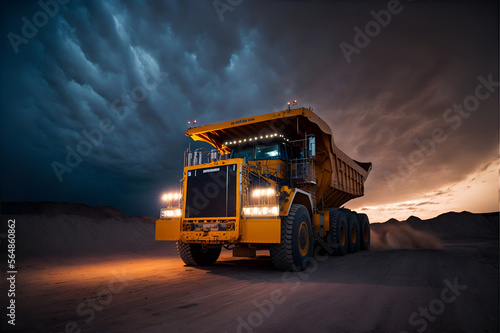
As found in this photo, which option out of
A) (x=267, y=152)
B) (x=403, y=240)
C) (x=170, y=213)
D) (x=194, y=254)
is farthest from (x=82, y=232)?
(x=403, y=240)

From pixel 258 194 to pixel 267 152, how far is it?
7.14 ft

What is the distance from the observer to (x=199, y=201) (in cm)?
724

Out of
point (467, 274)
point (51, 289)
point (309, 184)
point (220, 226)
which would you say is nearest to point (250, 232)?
point (220, 226)

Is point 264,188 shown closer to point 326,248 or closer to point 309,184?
point 309,184

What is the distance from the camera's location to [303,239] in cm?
706

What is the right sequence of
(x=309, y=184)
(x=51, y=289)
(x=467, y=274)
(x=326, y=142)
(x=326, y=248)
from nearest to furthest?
(x=51, y=289)
(x=467, y=274)
(x=309, y=184)
(x=326, y=142)
(x=326, y=248)

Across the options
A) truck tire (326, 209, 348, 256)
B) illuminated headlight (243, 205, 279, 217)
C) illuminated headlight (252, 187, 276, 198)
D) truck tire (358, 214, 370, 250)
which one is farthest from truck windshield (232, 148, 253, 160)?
truck tire (358, 214, 370, 250)

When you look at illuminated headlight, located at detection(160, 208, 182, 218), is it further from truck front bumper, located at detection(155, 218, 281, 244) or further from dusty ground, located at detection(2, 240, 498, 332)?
dusty ground, located at detection(2, 240, 498, 332)

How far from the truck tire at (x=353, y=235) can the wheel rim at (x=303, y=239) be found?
546 cm

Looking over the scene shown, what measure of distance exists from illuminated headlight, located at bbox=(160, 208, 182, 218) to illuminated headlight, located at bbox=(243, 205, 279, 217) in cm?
202

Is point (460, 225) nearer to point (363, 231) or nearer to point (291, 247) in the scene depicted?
point (363, 231)

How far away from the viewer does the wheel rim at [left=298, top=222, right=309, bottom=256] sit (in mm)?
6945

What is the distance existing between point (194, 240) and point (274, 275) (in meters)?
2.17

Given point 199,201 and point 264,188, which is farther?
point 199,201
